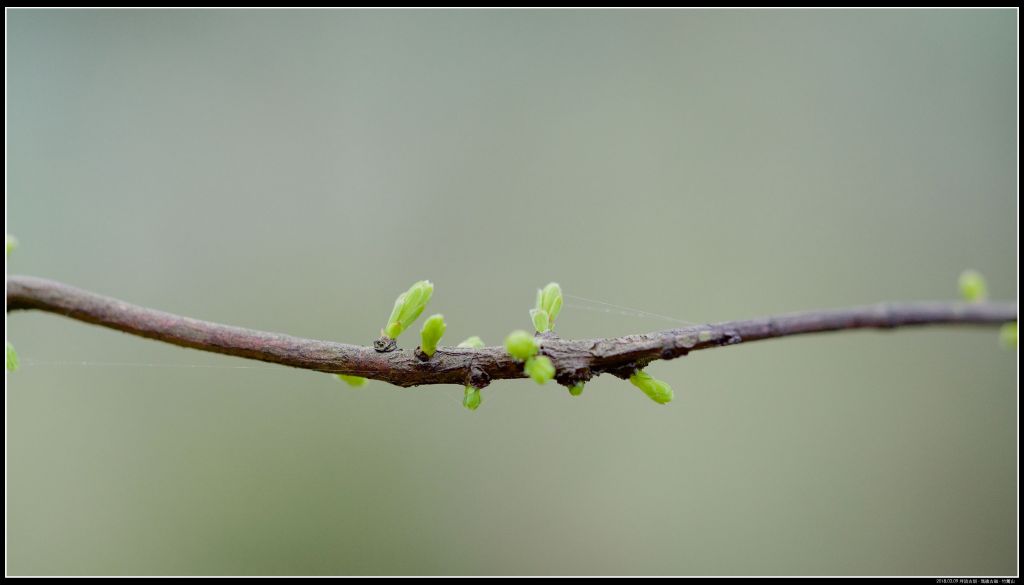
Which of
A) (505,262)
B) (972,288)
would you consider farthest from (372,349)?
(505,262)

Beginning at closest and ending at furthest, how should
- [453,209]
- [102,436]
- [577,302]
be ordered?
[102,436], [577,302], [453,209]

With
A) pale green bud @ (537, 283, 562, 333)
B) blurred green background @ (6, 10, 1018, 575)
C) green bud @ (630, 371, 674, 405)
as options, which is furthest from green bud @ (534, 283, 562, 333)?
blurred green background @ (6, 10, 1018, 575)

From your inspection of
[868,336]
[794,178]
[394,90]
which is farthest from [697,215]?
[394,90]

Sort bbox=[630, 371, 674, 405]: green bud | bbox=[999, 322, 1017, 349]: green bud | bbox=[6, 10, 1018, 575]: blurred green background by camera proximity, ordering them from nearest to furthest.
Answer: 1. bbox=[999, 322, 1017, 349]: green bud
2. bbox=[630, 371, 674, 405]: green bud
3. bbox=[6, 10, 1018, 575]: blurred green background

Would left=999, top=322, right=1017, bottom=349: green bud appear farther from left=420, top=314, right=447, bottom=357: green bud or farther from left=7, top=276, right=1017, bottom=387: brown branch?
left=420, top=314, right=447, bottom=357: green bud

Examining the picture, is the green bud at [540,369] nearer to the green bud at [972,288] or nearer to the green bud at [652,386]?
the green bud at [652,386]

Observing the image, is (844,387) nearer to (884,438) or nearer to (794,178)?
(884,438)

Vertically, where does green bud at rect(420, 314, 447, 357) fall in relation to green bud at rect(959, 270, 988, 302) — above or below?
below
